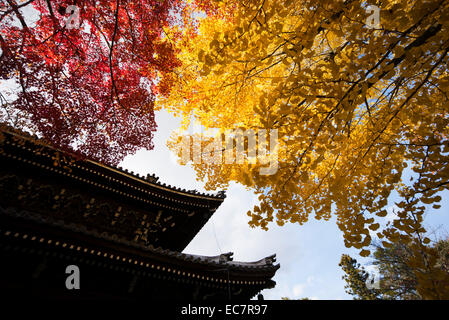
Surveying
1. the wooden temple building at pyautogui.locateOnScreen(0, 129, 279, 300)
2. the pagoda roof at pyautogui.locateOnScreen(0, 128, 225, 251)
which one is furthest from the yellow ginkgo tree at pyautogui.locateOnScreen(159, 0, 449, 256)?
→ the pagoda roof at pyautogui.locateOnScreen(0, 128, 225, 251)

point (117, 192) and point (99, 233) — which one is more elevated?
point (117, 192)

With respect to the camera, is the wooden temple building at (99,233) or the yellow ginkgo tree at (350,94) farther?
the wooden temple building at (99,233)

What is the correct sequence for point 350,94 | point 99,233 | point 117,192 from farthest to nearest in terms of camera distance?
point 117,192, point 99,233, point 350,94

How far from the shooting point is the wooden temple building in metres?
4.00

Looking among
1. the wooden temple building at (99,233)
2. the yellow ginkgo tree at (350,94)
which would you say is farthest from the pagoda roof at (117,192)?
the yellow ginkgo tree at (350,94)

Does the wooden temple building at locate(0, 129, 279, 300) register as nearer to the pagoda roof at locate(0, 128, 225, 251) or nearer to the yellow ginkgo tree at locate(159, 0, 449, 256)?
the pagoda roof at locate(0, 128, 225, 251)

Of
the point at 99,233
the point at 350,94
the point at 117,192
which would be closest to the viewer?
the point at 350,94

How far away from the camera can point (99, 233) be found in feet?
14.1

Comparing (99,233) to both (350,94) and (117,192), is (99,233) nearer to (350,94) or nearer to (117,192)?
(117,192)

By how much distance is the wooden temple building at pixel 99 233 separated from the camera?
4.00 m

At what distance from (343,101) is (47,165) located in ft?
24.0

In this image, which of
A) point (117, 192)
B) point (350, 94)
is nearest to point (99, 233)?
point (117, 192)

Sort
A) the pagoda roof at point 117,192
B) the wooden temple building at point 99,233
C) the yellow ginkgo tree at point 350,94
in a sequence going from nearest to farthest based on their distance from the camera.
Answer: the yellow ginkgo tree at point 350,94
the wooden temple building at point 99,233
the pagoda roof at point 117,192

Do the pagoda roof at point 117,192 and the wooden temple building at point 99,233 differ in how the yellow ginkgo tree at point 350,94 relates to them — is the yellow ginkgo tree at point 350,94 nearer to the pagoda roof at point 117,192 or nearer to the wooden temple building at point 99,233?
the wooden temple building at point 99,233
